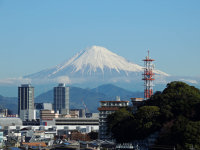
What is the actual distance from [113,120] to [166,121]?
35474 mm

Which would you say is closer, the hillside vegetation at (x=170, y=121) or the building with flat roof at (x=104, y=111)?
the hillside vegetation at (x=170, y=121)

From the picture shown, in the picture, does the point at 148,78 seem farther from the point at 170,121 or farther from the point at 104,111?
the point at 170,121

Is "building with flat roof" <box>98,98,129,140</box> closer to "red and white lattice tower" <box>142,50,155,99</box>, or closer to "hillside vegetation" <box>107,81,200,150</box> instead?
"red and white lattice tower" <box>142,50,155,99</box>

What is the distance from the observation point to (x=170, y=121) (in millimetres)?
99375

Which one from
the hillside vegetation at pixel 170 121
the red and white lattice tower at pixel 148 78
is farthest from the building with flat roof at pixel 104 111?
the hillside vegetation at pixel 170 121

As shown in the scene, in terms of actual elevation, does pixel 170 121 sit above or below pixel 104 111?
below

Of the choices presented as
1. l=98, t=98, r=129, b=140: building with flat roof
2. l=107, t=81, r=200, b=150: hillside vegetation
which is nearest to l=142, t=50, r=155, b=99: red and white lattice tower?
l=98, t=98, r=129, b=140: building with flat roof

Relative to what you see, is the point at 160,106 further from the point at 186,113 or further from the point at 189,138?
the point at 189,138

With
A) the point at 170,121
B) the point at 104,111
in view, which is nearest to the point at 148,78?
the point at 104,111

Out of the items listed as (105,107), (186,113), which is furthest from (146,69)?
(186,113)

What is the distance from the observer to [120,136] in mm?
112875

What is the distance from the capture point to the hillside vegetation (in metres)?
91.2

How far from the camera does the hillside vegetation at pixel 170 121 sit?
91.2 m

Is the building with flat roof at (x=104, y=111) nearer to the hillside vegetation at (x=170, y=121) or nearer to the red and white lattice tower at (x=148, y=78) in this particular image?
the red and white lattice tower at (x=148, y=78)
